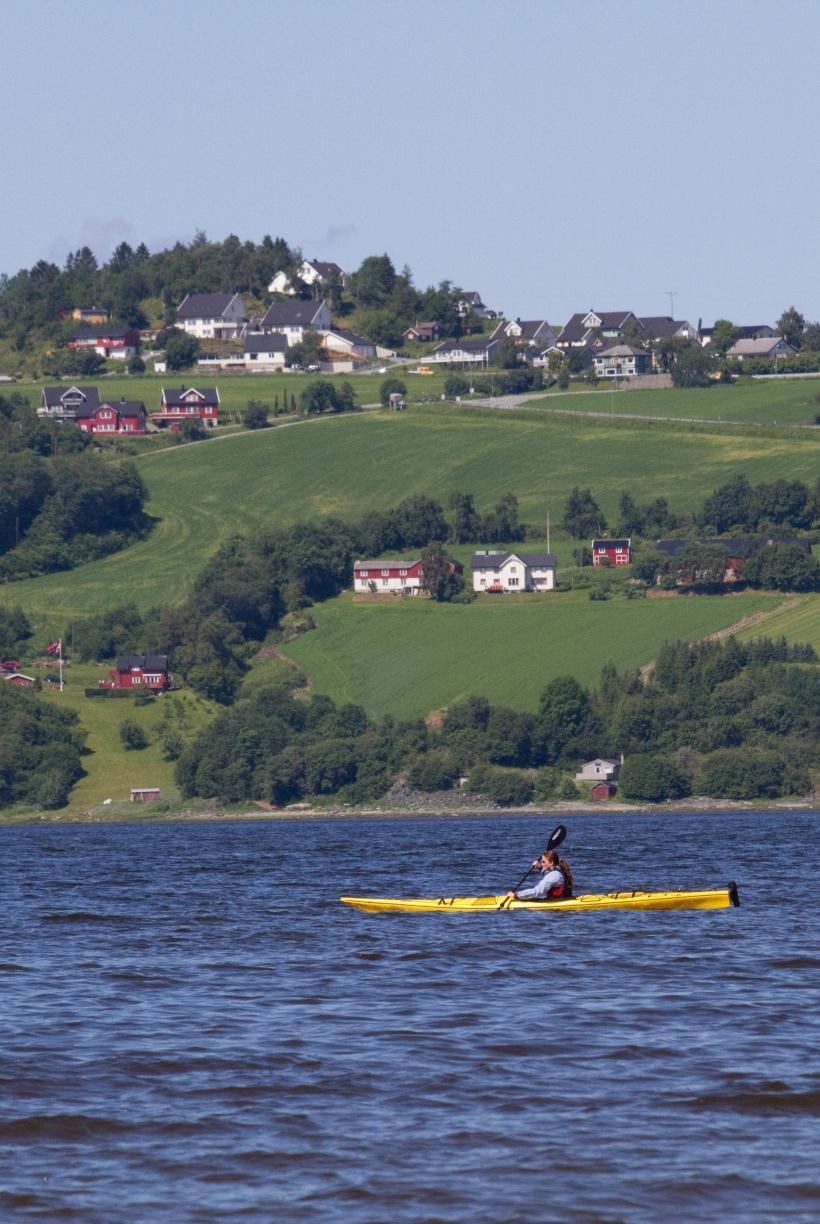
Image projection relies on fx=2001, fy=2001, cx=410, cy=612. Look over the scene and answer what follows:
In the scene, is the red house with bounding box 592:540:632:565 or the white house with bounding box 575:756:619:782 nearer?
the white house with bounding box 575:756:619:782

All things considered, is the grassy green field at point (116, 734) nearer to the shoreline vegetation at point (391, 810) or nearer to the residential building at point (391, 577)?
the shoreline vegetation at point (391, 810)

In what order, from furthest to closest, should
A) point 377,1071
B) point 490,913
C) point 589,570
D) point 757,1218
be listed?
1. point 589,570
2. point 490,913
3. point 377,1071
4. point 757,1218

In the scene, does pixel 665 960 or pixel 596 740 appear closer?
pixel 665 960

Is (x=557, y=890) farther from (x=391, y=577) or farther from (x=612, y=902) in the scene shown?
(x=391, y=577)

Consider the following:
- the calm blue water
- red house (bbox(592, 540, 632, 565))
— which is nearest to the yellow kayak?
the calm blue water

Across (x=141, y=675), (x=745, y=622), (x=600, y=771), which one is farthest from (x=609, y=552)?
(x=141, y=675)

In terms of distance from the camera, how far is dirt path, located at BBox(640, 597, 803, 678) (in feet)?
524

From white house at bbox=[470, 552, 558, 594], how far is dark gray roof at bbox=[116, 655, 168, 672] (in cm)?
3261

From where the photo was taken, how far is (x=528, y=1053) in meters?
30.7

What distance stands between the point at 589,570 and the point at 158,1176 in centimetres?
16621

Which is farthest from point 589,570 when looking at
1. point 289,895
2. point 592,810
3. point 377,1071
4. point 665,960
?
point 377,1071

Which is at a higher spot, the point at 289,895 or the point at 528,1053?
the point at 528,1053

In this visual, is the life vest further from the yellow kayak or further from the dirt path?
the dirt path

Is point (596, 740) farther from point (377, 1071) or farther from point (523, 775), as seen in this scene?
point (377, 1071)
